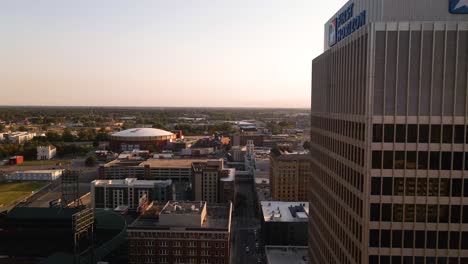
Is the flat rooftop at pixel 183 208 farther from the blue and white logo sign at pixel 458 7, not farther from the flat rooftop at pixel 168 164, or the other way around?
the flat rooftop at pixel 168 164

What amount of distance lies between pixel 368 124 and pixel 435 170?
19.3ft

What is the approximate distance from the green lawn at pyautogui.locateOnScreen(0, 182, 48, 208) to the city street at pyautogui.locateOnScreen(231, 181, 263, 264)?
71.5 meters

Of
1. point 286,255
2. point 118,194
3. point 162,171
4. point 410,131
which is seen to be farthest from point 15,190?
point 410,131

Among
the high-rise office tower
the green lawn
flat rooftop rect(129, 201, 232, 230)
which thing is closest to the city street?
flat rooftop rect(129, 201, 232, 230)

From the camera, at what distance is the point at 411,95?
30.7 meters

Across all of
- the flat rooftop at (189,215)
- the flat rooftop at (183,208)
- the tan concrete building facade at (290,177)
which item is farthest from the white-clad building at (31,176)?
the flat rooftop at (183,208)

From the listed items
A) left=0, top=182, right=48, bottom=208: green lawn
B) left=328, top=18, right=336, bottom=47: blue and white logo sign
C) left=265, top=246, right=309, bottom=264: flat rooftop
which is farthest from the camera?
left=0, top=182, right=48, bottom=208: green lawn

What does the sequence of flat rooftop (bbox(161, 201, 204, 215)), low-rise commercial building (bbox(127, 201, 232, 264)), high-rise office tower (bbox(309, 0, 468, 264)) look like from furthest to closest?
flat rooftop (bbox(161, 201, 204, 215))
low-rise commercial building (bbox(127, 201, 232, 264))
high-rise office tower (bbox(309, 0, 468, 264))

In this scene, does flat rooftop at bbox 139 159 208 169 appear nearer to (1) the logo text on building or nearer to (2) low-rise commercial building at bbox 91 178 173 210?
(2) low-rise commercial building at bbox 91 178 173 210

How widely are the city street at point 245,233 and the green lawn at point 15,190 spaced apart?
71540mm

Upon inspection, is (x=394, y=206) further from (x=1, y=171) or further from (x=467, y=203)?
(x=1, y=171)

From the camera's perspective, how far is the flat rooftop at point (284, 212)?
95625 millimetres

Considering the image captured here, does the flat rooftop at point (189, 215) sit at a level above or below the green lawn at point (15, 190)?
above

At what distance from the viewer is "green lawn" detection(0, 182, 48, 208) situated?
137 m
